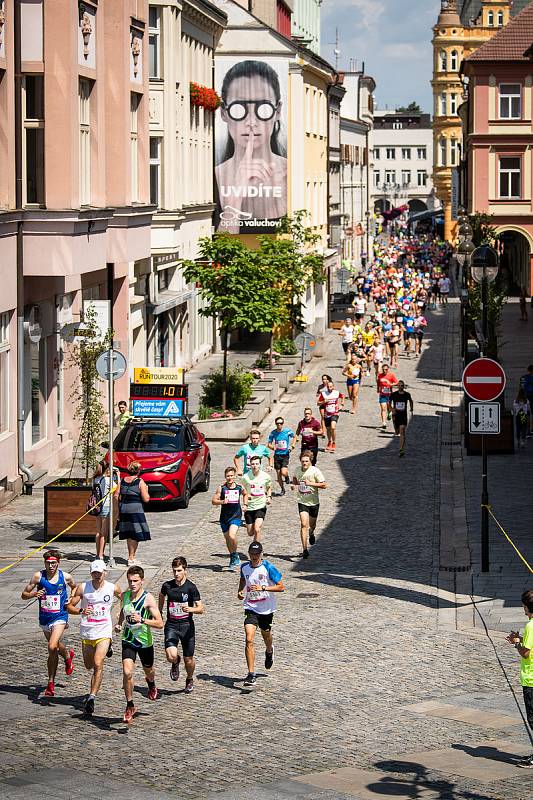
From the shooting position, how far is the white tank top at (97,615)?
50.1 ft

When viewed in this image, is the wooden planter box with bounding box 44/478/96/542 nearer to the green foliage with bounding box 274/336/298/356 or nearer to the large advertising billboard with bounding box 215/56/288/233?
the green foliage with bounding box 274/336/298/356

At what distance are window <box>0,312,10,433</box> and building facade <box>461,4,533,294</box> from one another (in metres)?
50.9

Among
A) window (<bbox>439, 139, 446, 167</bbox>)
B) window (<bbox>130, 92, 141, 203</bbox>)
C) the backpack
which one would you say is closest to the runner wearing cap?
the backpack

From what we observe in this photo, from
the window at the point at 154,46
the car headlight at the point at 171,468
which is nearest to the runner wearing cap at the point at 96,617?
the car headlight at the point at 171,468

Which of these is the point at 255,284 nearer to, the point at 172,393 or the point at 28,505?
Answer: the point at 172,393

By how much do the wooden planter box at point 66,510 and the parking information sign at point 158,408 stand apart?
6.30 meters

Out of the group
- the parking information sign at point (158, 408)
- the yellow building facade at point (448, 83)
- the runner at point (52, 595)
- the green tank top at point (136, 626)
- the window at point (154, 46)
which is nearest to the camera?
the green tank top at point (136, 626)

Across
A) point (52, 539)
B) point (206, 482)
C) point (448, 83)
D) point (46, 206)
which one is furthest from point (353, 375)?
point (448, 83)

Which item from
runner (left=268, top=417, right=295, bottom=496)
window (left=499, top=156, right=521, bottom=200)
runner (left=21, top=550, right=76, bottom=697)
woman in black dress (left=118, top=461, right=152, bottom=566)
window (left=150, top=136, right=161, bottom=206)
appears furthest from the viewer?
window (left=499, top=156, right=521, bottom=200)

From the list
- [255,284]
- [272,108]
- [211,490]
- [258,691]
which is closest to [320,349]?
[272,108]

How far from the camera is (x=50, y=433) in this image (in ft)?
101

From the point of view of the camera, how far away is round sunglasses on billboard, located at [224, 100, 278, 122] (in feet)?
185

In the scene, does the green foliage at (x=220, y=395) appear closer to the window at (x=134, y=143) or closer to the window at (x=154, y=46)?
the window at (x=134, y=143)

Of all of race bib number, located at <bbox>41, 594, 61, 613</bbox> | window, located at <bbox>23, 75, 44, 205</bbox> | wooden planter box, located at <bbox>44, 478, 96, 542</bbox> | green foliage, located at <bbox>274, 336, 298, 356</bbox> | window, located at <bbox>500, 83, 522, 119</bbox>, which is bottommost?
wooden planter box, located at <bbox>44, 478, 96, 542</bbox>
